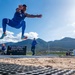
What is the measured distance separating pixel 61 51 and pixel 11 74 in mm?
28819

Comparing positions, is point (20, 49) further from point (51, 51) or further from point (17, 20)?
point (17, 20)

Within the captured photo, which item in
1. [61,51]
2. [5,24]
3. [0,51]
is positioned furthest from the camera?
[61,51]

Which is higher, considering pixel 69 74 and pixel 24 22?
pixel 24 22

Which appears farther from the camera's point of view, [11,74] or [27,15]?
[27,15]

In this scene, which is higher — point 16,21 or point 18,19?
point 18,19

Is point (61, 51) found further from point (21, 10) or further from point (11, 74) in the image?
point (11, 74)

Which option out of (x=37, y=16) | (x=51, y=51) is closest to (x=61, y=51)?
(x=51, y=51)

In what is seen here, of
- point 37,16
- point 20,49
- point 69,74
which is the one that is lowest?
point 69,74

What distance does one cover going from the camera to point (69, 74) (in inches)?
285

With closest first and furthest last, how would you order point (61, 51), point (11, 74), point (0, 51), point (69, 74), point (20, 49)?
1. point (11, 74)
2. point (69, 74)
3. point (20, 49)
4. point (0, 51)
5. point (61, 51)

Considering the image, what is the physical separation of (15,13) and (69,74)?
7.29 metres

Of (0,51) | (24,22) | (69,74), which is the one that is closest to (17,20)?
(24,22)

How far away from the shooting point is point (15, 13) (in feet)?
44.8

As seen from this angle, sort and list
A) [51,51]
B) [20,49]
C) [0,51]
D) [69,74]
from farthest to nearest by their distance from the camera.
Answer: [51,51]
[0,51]
[20,49]
[69,74]
